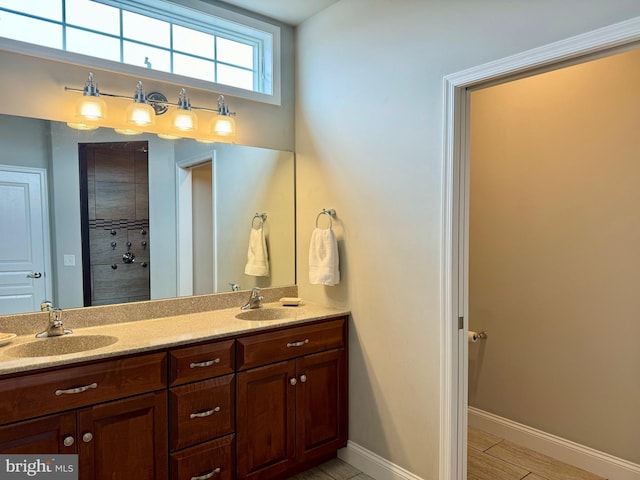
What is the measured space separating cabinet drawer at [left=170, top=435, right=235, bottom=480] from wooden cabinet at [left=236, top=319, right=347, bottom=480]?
6 centimetres

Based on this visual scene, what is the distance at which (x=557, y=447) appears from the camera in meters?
2.59

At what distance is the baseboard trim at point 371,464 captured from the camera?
90.2 inches

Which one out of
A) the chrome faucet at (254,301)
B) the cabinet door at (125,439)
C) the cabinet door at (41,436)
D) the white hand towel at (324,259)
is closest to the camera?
the cabinet door at (41,436)

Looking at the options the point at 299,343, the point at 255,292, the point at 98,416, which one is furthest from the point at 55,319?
the point at 299,343

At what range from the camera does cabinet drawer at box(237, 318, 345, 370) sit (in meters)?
2.15

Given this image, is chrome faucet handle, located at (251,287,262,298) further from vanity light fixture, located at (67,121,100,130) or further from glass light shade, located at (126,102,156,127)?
vanity light fixture, located at (67,121,100,130)

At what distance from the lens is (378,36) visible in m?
2.34

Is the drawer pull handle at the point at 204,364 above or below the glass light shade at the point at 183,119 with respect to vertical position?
below

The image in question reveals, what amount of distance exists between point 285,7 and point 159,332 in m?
1.99

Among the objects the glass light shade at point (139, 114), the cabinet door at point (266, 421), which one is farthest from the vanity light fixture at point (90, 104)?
the cabinet door at point (266, 421)

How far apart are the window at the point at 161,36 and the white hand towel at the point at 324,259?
0.97m

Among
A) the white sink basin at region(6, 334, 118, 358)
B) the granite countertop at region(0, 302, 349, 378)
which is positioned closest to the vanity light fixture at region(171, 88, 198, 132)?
the granite countertop at region(0, 302, 349, 378)


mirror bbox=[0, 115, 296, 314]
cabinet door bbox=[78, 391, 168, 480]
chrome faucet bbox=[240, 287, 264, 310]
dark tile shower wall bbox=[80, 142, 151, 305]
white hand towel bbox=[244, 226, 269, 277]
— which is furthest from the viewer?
white hand towel bbox=[244, 226, 269, 277]

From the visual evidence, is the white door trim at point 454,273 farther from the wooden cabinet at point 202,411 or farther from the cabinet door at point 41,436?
the cabinet door at point 41,436
